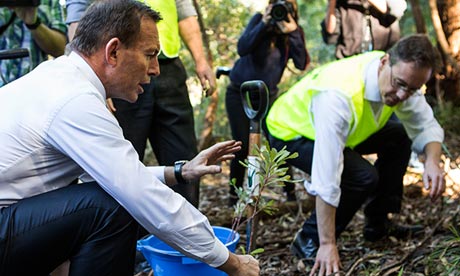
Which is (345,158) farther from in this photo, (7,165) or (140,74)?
(7,165)

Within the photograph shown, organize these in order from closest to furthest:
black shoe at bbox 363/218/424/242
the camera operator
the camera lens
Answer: the camera operator
black shoe at bbox 363/218/424/242
the camera lens

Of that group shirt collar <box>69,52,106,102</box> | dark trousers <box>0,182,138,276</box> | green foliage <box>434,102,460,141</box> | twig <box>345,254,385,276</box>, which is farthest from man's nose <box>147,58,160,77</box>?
green foliage <box>434,102,460,141</box>

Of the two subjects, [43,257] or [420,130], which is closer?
[43,257]

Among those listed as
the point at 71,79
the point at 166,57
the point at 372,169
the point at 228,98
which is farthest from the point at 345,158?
the point at 71,79

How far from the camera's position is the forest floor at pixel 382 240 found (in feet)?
8.56

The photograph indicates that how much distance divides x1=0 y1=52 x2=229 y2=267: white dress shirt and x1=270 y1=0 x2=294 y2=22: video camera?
85.8 inches

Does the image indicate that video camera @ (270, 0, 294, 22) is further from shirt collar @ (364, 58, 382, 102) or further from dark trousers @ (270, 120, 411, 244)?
shirt collar @ (364, 58, 382, 102)

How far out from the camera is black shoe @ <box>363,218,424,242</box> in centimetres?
328

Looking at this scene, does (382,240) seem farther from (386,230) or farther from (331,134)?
(331,134)

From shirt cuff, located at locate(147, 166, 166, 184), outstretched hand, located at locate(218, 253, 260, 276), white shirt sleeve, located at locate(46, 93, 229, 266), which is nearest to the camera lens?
white shirt sleeve, located at locate(46, 93, 229, 266)

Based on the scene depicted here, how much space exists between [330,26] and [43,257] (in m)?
2.81

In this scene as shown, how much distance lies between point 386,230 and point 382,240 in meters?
0.06

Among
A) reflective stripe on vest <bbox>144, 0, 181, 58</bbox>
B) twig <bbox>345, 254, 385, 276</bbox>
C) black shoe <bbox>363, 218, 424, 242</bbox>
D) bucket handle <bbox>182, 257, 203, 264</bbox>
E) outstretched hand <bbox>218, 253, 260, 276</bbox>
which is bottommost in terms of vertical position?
black shoe <bbox>363, 218, 424, 242</bbox>

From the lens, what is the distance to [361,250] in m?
3.10
